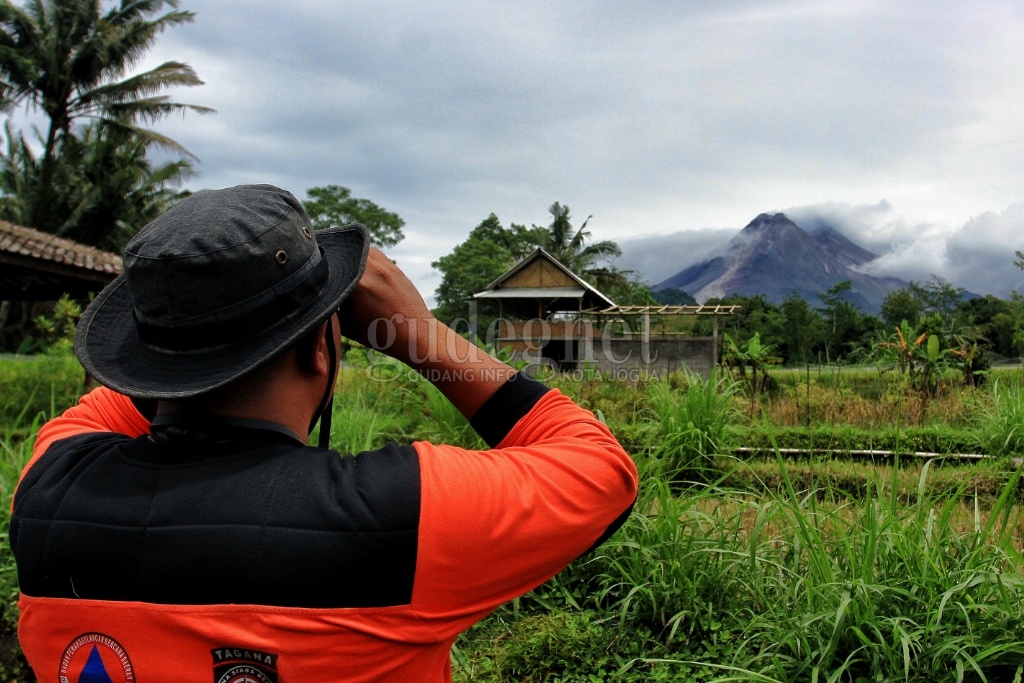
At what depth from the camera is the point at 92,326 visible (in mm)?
966

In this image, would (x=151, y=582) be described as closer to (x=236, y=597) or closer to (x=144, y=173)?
(x=236, y=597)

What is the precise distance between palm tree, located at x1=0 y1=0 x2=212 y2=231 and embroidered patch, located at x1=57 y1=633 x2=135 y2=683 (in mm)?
24576

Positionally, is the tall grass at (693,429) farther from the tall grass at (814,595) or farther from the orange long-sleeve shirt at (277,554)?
the orange long-sleeve shirt at (277,554)

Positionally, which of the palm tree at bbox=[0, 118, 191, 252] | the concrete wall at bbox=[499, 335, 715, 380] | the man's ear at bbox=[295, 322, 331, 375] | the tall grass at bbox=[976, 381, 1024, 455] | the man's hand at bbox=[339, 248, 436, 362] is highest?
the palm tree at bbox=[0, 118, 191, 252]

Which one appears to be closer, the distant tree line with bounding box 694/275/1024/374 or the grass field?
the grass field

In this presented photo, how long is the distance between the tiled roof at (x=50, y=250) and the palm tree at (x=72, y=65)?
47.8 feet

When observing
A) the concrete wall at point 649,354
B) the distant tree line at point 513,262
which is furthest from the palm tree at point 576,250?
the concrete wall at point 649,354

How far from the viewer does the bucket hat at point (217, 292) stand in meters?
0.82

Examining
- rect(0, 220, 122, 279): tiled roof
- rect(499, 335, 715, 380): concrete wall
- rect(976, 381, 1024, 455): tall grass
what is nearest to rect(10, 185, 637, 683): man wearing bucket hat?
rect(976, 381, 1024, 455): tall grass

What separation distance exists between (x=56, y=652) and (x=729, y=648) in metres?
1.78

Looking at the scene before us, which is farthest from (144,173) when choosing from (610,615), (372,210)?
(610,615)

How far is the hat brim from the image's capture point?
2.72ft

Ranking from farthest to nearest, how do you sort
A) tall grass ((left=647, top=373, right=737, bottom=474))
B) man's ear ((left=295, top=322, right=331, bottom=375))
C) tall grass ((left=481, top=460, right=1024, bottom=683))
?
tall grass ((left=647, top=373, right=737, bottom=474))
tall grass ((left=481, top=460, right=1024, bottom=683))
man's ear ((left=295, top=322, right=331, bottom=375))

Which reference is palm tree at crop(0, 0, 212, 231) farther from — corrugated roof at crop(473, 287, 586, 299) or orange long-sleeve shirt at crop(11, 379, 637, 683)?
orange long-sleeve shirt at crop(11, 379, 637, 683)
